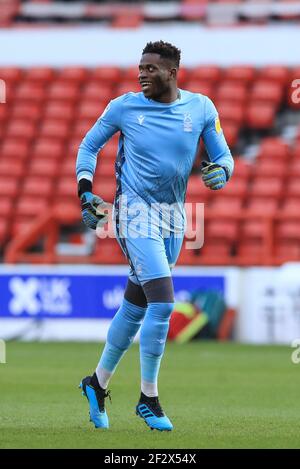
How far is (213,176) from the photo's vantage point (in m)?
7.46

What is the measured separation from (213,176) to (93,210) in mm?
713

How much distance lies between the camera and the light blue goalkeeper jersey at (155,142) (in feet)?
24.5

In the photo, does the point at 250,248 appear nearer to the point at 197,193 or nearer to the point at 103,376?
the point at 197,193

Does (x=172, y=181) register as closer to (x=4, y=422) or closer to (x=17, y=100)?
(x=4, y=422)

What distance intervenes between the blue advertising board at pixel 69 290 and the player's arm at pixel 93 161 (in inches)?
347

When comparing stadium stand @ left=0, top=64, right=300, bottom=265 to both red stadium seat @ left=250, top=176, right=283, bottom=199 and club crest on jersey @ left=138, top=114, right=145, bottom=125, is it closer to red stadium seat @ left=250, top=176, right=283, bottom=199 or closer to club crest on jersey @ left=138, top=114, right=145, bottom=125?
red stadium seat @ left=250, top=176, right=283, bottom=199

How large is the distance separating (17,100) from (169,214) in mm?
16226

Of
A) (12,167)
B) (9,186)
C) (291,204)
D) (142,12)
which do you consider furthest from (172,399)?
(142,12)

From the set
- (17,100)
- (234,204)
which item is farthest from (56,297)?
(17,100)

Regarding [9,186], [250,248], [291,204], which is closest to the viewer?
[250,248]

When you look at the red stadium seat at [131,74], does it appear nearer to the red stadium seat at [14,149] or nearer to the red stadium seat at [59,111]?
the red stadium seat at [59,111]

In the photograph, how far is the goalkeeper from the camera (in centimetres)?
735
